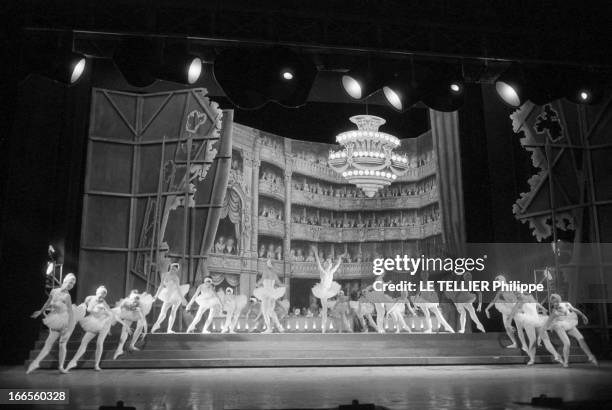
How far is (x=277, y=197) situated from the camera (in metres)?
14.8

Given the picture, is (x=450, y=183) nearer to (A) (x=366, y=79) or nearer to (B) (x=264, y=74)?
(A) (x=366, y=79)

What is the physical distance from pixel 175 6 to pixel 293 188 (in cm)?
1025

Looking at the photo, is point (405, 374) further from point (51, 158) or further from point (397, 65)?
point (51, 158)

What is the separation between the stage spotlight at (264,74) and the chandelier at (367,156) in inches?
252

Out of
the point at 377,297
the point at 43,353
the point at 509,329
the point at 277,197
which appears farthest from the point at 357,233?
the point at 43,353

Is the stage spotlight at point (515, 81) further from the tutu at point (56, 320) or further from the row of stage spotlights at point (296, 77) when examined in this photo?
the tutu at point (56, 320)

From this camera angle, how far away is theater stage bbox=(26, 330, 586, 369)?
24.1 ft

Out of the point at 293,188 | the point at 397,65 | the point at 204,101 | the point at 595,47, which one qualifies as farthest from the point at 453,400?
the point at 293,188

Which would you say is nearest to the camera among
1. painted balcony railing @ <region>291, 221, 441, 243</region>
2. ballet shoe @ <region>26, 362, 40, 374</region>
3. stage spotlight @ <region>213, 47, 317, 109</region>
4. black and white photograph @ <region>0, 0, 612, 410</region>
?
black and white photograph @ <region>0, 0, 612, 410</region>

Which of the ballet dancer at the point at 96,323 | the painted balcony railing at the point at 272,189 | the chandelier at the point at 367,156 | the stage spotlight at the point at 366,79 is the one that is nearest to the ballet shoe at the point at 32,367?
the ballet dancer at the point at 96,323

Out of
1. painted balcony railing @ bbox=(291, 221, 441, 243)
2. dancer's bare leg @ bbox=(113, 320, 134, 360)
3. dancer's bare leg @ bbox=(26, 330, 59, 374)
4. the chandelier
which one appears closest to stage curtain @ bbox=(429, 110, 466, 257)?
the chandelier

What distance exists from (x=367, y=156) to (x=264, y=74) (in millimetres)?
6910

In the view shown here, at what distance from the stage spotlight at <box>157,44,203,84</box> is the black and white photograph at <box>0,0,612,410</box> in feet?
0.08

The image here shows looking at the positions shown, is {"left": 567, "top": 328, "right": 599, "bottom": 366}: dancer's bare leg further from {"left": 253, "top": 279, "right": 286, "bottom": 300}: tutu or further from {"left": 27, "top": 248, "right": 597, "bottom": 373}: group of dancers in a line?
{"left": 253, "top": 279, "right": 286, "bottom": 300}: tutu
